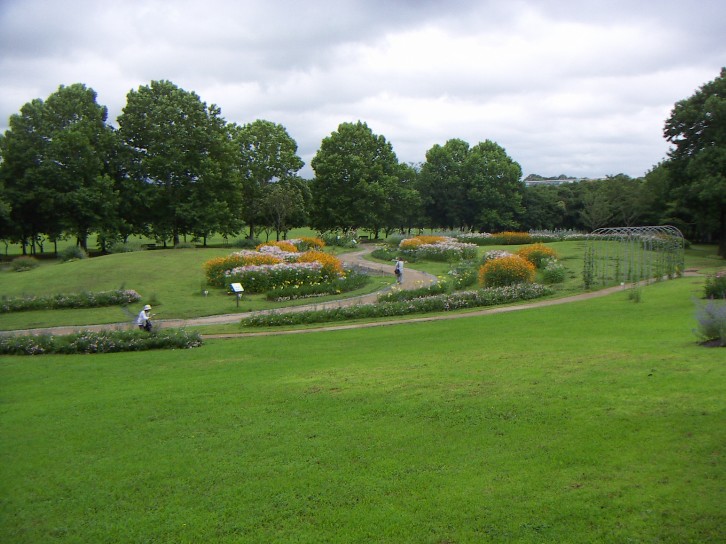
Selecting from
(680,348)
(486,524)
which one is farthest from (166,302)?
(486,524)

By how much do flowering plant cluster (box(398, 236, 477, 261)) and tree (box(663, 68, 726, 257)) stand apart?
50.9ft

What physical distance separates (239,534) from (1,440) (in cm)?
463

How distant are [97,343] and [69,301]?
35.5ft

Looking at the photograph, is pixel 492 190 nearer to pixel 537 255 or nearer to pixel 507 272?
pixel 537 255

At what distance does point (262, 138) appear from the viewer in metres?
62.5

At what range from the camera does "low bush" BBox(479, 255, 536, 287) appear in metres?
25.9

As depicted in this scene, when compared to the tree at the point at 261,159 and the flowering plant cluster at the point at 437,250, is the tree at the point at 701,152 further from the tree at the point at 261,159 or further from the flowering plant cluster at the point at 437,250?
the tree at the point at 261,159

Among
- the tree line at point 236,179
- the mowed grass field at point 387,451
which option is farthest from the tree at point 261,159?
the mowed grass field at point 387,451

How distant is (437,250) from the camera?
42500 mm

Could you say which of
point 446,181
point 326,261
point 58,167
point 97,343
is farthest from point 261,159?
point 97,343

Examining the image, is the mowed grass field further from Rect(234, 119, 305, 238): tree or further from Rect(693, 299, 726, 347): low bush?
Rect(234, 119, 305, 238): tree

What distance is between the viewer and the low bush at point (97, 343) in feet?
50.6

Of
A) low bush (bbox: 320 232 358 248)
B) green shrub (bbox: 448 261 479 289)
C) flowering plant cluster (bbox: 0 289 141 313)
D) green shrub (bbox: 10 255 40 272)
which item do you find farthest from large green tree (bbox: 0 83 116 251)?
green shrub (bbox: 448 261 479 289)

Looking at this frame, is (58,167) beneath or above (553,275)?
above
